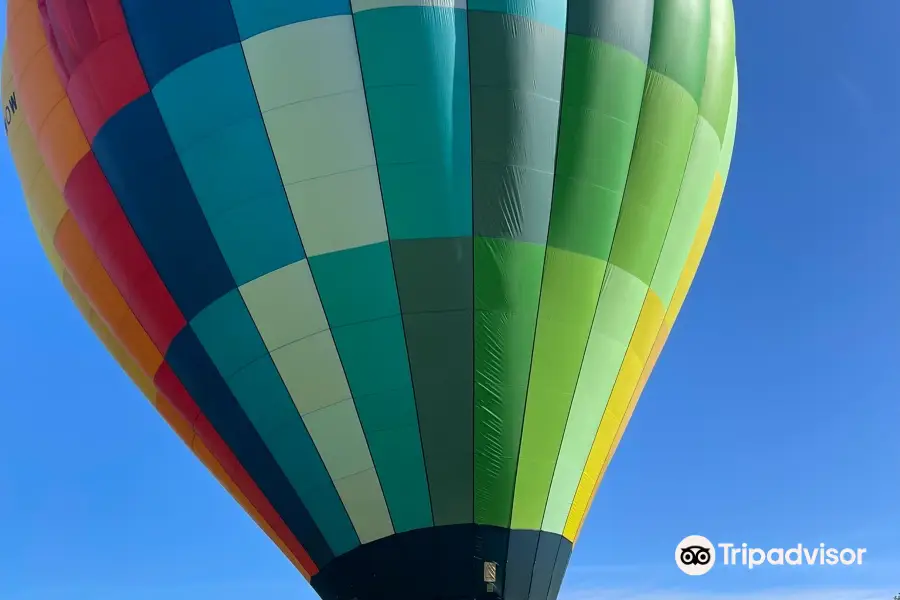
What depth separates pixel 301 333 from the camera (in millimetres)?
6246

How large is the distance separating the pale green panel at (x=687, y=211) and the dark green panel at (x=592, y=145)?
2.50 feet

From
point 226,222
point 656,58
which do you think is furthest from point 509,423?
point 656,58

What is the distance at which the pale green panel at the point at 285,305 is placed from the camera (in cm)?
621

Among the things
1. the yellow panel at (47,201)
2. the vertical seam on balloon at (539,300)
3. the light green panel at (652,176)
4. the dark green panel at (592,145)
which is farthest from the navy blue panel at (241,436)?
the light green panel at (652,176)

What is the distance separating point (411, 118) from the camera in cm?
618

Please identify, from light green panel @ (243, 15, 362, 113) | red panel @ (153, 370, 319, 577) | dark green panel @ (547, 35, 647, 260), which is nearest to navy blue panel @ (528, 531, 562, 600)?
red panel @ (153, 370, 319, 577)

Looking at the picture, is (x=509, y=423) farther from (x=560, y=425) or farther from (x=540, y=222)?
(x=540, y=222)

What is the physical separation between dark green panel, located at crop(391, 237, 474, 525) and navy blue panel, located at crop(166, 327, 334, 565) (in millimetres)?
1011

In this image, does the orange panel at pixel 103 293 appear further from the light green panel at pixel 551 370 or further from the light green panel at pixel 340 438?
the light green panel at pixel 551 370

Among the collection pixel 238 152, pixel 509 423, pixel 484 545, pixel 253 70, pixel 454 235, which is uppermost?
pixel 253 70

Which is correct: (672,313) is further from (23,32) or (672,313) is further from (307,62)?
(23,32)

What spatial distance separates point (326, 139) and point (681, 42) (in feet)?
9.61

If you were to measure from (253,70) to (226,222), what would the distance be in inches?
42.3

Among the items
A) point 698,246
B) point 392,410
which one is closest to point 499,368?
point 392,410
